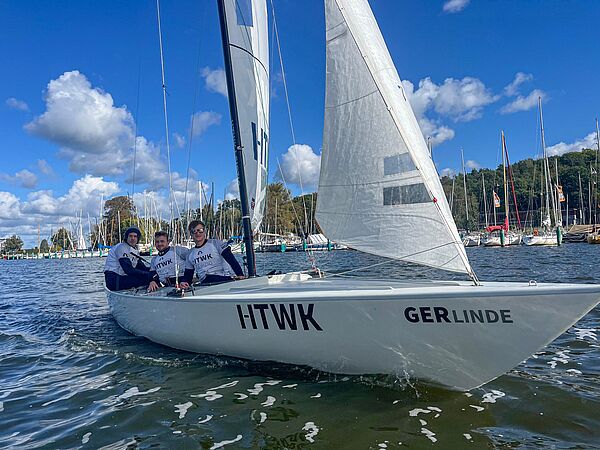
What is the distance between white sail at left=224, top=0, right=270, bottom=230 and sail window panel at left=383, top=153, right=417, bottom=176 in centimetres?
302

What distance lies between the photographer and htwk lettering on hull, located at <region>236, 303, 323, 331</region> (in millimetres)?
4754

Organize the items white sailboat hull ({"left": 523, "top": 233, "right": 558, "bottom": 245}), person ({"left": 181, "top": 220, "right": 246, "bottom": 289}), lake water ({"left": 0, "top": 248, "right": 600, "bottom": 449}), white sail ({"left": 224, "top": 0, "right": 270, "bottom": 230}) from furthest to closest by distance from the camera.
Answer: white sailboat hull ({"left": 523, "top": 233, "right": 558, "bottom": 245}) < white sail ({"left": 224, "top": 0, "right": 270, "bottom": 230}) < person ({"left": 181, "top": 220, "right": 246, "bottom": 289}) < lake water ({"left": 0, "top": 248, "right": 600, "bottom": 449})

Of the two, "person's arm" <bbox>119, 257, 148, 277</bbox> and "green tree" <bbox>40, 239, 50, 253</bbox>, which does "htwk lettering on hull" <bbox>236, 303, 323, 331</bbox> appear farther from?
"green tree" <bbox>40, 239, 50, 253</bbox>

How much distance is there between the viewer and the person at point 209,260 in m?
7.01

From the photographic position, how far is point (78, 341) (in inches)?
312

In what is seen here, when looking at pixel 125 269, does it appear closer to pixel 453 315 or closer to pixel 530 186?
pixel 453 315

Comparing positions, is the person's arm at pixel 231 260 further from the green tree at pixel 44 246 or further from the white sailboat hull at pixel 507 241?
the green tree at pixel 44 246

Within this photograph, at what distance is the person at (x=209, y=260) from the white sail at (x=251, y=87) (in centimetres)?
82

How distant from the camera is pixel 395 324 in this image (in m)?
4.40

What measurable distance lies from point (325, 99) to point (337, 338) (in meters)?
3.04

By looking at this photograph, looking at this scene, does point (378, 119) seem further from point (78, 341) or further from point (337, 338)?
point (78, 341)

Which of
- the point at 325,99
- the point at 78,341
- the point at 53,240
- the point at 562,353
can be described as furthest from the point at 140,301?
the point at 53,240

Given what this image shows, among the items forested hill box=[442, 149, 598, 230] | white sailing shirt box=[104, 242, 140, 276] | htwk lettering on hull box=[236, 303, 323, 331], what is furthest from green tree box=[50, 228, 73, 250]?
htwk lettering on hull box=[236, 303, 323, 331]

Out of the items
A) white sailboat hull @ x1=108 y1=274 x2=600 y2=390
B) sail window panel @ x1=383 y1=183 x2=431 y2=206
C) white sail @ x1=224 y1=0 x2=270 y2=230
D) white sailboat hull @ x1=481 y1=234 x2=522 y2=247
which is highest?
white sail @ x1=224 y1=0 x2=270 y2=230
